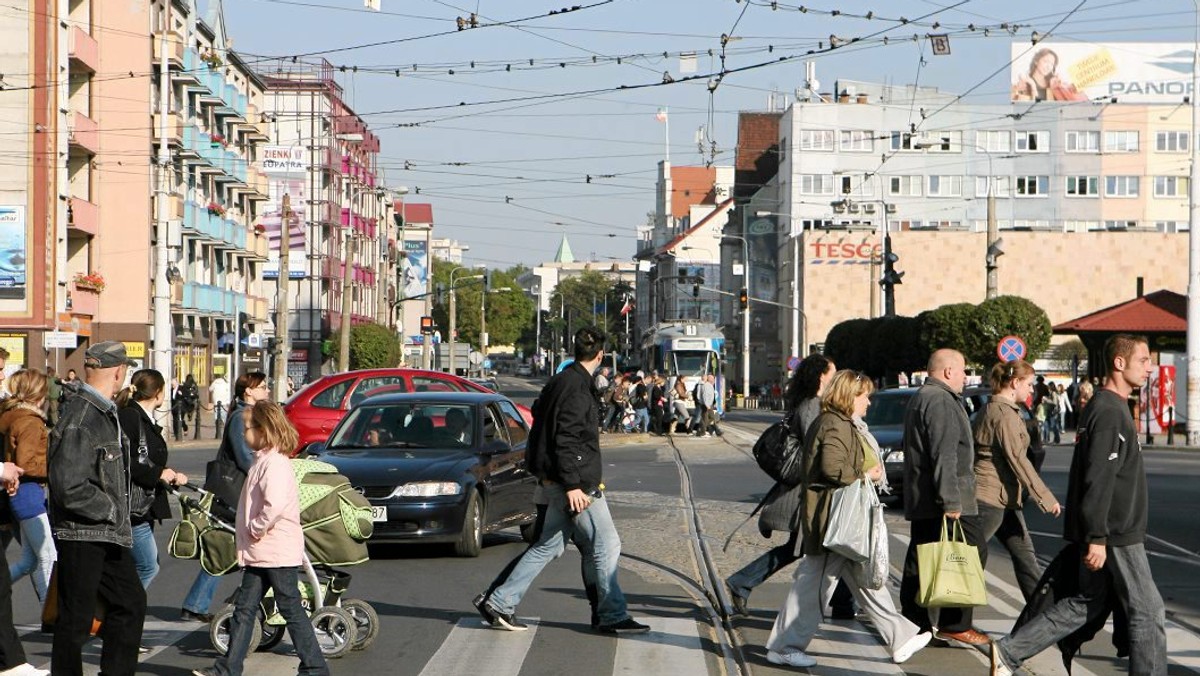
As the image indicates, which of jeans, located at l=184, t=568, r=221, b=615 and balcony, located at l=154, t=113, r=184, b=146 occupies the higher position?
balcony, located at l=154, t=113, r=184, b=146

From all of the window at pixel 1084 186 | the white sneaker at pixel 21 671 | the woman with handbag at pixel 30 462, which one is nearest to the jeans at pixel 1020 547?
the white sneaker at pixel 21 671

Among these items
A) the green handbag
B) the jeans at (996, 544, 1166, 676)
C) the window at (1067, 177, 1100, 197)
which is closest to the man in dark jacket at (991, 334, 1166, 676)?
the jeans at (996, 544, 1166, 676)

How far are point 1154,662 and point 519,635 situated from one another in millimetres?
3884

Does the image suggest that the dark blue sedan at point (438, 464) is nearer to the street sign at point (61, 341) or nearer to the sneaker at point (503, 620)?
the sneaker at point (503, 620)

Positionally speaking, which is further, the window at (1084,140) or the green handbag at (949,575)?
the window at (1084,140)

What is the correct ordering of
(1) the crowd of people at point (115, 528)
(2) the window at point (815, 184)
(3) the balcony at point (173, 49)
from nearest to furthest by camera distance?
(1) the crowd of people at point (115, 528)
(3) the balcony at point (173, 49)
(2) the window at point (815, 184)

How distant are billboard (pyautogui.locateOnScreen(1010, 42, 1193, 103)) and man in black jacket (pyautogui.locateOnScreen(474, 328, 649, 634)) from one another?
300 feet

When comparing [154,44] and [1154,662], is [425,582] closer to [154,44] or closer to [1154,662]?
[1154,662]

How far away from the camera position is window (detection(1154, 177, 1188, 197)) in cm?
9819

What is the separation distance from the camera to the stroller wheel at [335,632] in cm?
927

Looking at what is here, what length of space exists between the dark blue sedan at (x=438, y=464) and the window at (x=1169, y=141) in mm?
88315

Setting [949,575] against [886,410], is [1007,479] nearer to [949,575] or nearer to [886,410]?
[949,575]

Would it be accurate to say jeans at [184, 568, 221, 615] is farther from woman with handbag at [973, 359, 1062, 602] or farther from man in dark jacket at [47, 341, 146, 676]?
woman with handbag at [973, 359, 1062, 602]

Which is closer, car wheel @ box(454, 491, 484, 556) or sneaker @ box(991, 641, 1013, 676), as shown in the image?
sneaker @ box(991, 641, 1013, 676)
